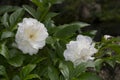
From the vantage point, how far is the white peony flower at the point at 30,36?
1.79 m

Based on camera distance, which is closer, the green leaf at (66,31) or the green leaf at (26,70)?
the green leaf at (26,70)

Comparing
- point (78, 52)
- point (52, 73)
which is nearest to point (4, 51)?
point (52, 73)

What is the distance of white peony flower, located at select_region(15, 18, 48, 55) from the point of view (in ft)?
5.89

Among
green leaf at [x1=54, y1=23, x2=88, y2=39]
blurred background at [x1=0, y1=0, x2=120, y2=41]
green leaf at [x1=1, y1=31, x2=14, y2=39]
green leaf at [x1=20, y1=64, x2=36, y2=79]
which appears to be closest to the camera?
green leaf at [x1=20, y1=64, x2=36, y2=79]

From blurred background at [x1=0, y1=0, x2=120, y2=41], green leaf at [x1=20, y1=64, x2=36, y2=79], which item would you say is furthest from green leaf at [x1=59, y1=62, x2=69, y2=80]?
blurred background at [x1=0, y1=0, x2=120, y2=41]

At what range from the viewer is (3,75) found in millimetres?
1739

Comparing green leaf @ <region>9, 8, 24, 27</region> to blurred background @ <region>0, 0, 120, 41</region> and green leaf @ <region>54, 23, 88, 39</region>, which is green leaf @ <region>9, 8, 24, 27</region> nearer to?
green leaf @ <region>54, 23, 88, 39</region>

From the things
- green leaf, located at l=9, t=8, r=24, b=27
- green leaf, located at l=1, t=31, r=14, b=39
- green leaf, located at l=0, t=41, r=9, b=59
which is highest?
green leaf, located at l=1, t=31, r=14, b=39

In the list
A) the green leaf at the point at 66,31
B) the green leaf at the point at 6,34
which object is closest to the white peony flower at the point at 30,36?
the green leaf at the point at 6,34

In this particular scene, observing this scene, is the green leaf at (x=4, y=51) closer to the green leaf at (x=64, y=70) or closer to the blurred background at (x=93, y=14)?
the green leaf at (x=64, y=70)

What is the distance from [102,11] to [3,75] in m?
6.42

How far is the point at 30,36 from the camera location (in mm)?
1807

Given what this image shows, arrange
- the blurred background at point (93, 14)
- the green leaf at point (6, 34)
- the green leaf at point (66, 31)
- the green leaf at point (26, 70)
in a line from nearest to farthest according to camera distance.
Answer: the green leaf at point (26, 70) → the green leaf at point (6, 34) → the green leaf at point (66, 31) → the blurred background at point (93, 14)

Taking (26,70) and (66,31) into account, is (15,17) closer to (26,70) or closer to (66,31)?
(66,31)
